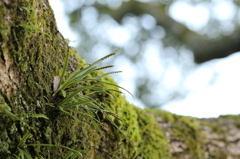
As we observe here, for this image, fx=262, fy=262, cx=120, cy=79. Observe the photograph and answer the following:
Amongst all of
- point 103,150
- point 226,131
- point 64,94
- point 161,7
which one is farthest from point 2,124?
point 161,7

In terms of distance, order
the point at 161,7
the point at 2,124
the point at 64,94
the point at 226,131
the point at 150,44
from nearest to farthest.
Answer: the point at 2,124, the point at 64,94, the point at 226,131, the point at 161,7, the point at 150,44

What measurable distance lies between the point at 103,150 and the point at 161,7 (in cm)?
360

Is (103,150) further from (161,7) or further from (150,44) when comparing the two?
(150,44)

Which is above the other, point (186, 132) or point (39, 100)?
point (186, 132)

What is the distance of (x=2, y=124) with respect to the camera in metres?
0.78

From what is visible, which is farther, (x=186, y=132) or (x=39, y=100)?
(x=186, y=132)

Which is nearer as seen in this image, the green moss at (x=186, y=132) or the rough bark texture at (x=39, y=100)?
the rough bark texture at (x=39, y=100)

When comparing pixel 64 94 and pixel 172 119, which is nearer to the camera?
pixel 64 94

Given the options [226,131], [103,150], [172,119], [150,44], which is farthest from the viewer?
[150,44]

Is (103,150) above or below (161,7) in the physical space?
below

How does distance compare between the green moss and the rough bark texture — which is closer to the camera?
the rough bark texture

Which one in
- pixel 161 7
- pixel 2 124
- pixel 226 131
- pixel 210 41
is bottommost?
pixel 2 124

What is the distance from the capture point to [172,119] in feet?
7.27

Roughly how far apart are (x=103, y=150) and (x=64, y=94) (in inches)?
18.3
